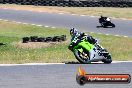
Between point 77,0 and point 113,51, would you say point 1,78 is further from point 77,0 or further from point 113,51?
point 77,0

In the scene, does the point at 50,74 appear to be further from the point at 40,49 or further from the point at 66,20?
the point at 66,20

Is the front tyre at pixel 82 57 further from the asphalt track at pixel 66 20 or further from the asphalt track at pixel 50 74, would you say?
the asphalt track at pixel 66 20

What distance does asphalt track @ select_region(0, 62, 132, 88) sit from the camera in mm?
11719

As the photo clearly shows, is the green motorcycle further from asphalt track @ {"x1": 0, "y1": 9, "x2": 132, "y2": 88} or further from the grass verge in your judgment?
the grass verge

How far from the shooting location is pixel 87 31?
32.1 meters

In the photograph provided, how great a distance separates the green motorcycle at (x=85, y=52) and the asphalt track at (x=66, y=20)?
14.4 metres

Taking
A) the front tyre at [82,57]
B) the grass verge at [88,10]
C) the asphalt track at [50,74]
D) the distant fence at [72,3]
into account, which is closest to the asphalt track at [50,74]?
the asphalt track at [50,74]

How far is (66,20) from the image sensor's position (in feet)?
127

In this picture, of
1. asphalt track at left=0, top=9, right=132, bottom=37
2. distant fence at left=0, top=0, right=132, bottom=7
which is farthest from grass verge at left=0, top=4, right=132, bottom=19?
asphalt track at left=0, top=9, right=132, bottom=37

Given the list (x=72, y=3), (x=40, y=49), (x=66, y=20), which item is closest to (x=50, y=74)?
(x=40, y=49)

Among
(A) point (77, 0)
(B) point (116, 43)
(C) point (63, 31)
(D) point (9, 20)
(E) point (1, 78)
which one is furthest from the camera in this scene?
(A) point (77, 0)

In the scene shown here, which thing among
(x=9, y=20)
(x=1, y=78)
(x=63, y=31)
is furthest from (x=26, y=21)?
(x=1, y=78)

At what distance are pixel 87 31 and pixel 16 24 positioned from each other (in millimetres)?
6783

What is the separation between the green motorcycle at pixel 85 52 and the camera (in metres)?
15.5
